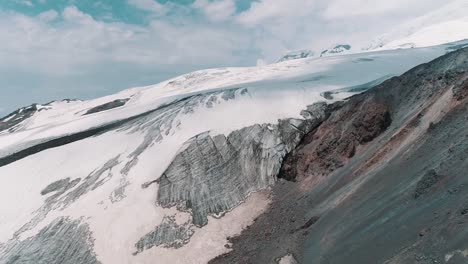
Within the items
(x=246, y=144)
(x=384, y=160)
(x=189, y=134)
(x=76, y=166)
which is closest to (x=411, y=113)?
(x=384, y=160)

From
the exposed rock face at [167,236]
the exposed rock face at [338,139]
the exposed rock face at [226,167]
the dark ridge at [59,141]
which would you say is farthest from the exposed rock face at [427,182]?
the dark ridge at [59,141]

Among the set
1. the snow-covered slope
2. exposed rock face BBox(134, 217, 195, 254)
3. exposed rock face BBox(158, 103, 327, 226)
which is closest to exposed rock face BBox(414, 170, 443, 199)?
the snow-covered slope

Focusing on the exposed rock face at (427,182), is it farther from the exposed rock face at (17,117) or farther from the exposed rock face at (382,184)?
the exposed rock face at (17,117)

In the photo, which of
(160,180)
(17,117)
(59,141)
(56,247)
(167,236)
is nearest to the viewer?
(167,236)

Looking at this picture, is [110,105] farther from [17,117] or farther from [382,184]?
[382,184]

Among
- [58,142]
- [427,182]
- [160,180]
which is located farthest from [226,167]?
[58,142]

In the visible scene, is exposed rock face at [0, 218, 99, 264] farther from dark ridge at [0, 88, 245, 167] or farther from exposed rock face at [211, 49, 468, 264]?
dark ridge at [0, 88, 245, 167]
